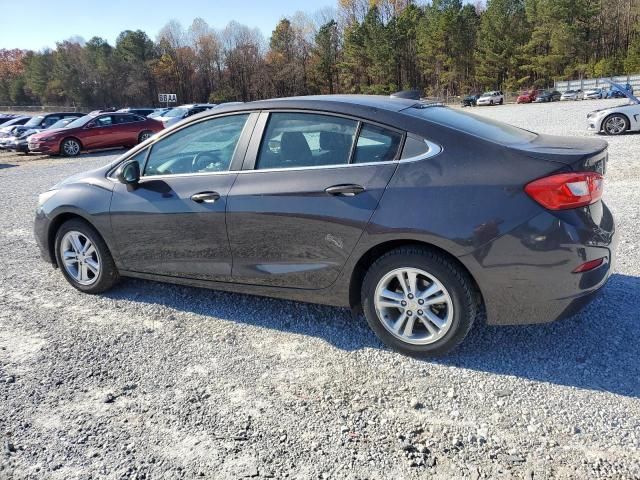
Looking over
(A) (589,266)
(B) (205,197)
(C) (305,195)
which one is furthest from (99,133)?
(A) (589,266)

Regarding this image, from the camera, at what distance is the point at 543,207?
2891 millimetres

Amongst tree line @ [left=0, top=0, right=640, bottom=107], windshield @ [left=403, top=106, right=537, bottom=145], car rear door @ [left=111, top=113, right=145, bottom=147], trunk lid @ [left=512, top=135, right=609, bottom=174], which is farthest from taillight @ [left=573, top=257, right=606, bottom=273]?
tree line @ [left=0, top=0, right=640, bottom=107]

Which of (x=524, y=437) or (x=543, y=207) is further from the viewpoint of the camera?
(x=543, y=207)

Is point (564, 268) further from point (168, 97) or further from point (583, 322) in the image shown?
point (168, 97)

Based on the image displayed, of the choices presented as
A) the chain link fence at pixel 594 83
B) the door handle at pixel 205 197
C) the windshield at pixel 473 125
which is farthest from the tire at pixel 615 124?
the chain link fence at pixel 594 83

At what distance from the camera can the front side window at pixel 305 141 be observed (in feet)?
11.4

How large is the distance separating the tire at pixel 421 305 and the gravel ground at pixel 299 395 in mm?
146

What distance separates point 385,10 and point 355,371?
100568 millimetres

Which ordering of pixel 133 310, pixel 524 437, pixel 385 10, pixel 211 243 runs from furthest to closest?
1. pixel 385 10
2. pixel 133 310
3. pixel 211 243
4. pixel 524 437

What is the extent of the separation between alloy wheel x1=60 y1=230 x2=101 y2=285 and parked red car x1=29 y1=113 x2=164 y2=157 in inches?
635

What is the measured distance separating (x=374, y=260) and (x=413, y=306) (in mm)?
394

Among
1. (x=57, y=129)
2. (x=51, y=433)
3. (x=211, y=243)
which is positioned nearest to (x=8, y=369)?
(x=51, y=433)

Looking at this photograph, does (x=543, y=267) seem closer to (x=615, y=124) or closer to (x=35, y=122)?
(x=615, y=124)

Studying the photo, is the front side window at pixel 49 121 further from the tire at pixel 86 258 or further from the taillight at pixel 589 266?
the taillight at pixel 589 266
